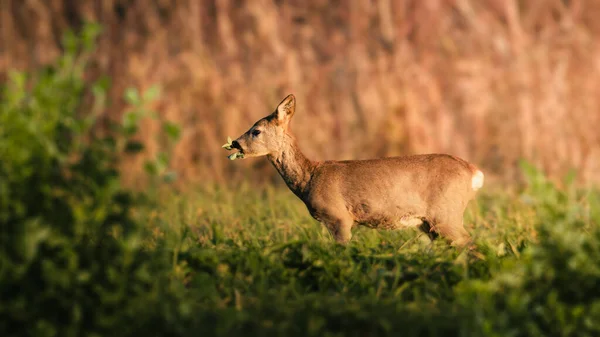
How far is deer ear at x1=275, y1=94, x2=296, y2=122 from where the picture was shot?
6109 mm

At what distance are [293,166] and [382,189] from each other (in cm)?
71

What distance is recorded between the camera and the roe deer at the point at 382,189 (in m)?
5.86

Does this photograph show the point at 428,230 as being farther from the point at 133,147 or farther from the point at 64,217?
the point at 64,217

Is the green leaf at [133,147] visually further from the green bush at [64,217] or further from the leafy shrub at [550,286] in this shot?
the leafy shrub at [550,286]

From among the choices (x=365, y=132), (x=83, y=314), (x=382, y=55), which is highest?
(x=382, y=55)

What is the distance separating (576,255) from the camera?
3729mm

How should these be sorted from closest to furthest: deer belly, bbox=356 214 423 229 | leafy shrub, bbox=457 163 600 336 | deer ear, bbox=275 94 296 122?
leafy shrub, bbox=457 163 600 336
deer belly, bbox=356 214 423 229
deer ear, bbox=275 94 296 122

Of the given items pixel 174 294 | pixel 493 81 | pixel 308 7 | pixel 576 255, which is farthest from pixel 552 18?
pixel 174 294

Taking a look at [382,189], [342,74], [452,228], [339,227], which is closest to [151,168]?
[339,227]

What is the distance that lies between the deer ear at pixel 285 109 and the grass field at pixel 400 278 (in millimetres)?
791

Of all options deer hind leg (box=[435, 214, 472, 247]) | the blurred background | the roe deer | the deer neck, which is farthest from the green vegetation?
the blurred background

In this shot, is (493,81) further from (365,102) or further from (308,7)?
(308,7)

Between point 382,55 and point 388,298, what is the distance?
18.8ft

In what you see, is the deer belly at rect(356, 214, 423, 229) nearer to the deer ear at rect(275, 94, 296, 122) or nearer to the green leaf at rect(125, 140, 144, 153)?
the deer ear at rect(275, 94, 296, 122)
